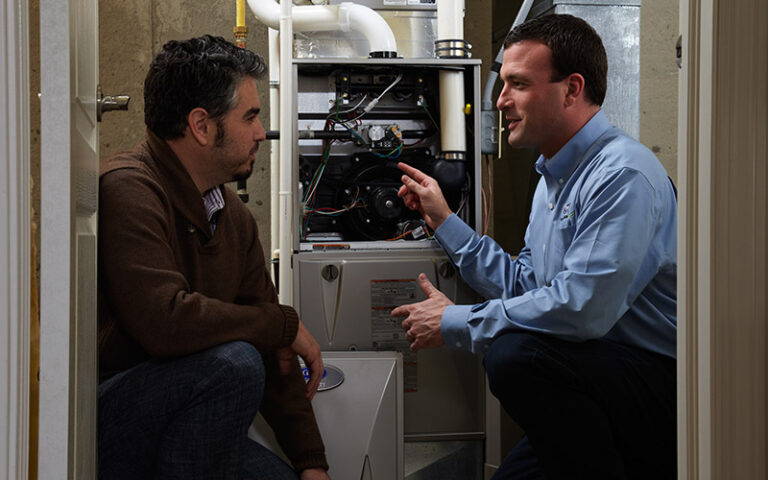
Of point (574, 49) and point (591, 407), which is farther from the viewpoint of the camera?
point (574, 49)

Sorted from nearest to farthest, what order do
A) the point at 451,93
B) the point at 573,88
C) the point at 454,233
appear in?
the point at 573,88 < the point at 454,233 < the point at 451,93

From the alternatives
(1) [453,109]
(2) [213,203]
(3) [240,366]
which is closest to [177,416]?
(3) [240,366]

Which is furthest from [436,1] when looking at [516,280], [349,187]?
[516,280]

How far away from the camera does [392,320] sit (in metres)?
2.24

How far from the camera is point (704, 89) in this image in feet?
2.65

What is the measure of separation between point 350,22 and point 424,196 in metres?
0.67

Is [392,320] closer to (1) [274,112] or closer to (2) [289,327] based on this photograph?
(2) [289,327]

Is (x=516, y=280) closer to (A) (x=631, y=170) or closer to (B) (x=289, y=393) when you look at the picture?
(A) (x=631, y=170)

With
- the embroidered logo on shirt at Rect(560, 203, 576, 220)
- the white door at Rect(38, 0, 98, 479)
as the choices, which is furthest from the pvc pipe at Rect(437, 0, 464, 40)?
the white door at Rect(38, 0, 98, 479)

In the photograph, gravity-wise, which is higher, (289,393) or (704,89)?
(704,89)

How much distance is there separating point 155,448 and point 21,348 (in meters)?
0.72

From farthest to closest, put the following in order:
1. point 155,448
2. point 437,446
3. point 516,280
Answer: point 437,446 < point 516,280 < point 155,448

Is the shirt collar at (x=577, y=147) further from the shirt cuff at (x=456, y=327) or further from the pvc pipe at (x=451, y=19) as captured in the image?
the pvc pipe at (x=451, y=19)

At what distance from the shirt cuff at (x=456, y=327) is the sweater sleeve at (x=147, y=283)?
608 millimetres
